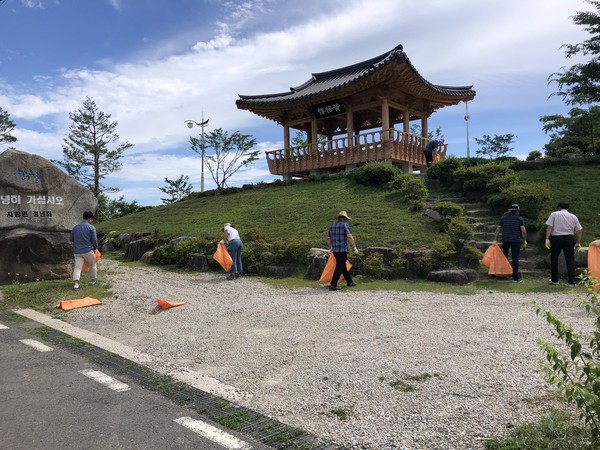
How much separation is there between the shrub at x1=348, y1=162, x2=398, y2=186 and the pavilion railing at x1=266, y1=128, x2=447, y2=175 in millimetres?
2522

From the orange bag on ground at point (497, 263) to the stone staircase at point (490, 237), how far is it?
572 millimetres

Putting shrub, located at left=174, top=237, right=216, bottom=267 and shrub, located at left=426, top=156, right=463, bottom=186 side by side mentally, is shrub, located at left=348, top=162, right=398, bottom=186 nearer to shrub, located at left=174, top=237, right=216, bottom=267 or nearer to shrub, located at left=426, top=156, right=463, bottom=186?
shrub, located at left=426, top=156, right=463, bottom=186

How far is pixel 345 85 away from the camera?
19.0 meters

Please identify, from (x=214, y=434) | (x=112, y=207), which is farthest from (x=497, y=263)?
(x=112, y=207)

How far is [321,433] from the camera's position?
3.07 meters

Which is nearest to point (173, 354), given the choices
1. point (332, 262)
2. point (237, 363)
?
point (237, 363)

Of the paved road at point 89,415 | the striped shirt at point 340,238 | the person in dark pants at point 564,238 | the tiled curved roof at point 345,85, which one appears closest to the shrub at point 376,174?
the tiled curved roof at point 345,85

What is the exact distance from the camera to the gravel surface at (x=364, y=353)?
3.16 m

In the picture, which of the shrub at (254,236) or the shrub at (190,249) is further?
the shrub at (190,249)

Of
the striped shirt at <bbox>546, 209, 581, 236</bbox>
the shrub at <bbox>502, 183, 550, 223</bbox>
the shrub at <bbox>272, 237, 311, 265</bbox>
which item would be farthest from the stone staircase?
the shrub at <bbox>272, 237, 311, 265</bbox>

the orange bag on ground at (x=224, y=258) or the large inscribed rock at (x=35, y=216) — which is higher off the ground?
the large inscribed rock at (x=35, y=216)

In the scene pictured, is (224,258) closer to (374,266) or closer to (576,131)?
(374,266)

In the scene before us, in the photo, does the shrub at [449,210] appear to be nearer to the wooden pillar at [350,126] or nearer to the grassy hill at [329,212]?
the grassy hill at [329,212]

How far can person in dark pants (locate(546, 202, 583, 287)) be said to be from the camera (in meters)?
8.26
